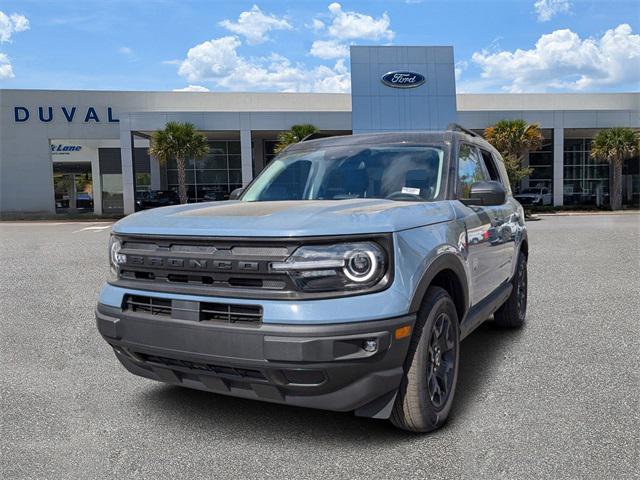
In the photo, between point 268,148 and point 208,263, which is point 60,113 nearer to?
point 268,148

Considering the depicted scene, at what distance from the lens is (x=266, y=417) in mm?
3371

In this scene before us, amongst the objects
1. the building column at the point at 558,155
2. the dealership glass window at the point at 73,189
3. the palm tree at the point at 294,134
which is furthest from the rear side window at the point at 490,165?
the dealership glass window at the point at 73,189

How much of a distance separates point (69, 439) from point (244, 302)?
4.96 feet

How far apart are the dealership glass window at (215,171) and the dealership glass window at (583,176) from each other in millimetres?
25042

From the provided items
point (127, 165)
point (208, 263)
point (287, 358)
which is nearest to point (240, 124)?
A: point (127, 165)

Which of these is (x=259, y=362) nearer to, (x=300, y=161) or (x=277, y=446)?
(x=277, y=446)

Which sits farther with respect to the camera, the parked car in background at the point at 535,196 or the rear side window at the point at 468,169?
the parked car in background at the point at 535,196

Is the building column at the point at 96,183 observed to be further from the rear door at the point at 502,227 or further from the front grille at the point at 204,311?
the front grille at the point at 204,311

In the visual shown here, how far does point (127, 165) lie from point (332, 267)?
103ft

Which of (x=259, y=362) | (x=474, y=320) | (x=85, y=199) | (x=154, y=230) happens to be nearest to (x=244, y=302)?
(x=259, y=362)

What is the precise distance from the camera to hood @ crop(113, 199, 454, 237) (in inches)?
104

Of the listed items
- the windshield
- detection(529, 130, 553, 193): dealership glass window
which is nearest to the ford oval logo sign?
detection(529, 130, 553, 193): dealership glass window

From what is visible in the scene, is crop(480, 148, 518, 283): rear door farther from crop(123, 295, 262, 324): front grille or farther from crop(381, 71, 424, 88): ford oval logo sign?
crop(381, 71, 424, 88): ford oval logo sign

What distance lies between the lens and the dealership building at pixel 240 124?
32156 millimetres
